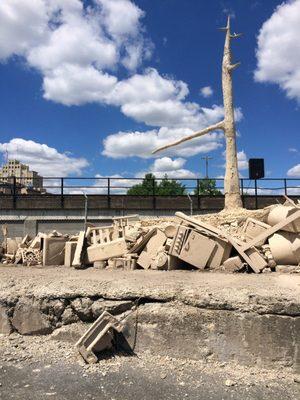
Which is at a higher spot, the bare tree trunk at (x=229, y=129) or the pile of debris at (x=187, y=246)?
the bare tree trunk at (x=229, y=129)

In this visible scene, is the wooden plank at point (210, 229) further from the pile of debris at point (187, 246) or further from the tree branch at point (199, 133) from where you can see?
the tree branch at point (199, 133)

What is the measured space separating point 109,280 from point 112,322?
1002 mm

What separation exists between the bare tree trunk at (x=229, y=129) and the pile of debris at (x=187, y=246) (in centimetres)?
480

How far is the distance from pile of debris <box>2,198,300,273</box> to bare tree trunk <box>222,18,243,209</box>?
4.80m

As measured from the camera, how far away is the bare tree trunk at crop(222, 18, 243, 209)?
14.4 metres

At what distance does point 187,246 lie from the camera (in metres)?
8.03

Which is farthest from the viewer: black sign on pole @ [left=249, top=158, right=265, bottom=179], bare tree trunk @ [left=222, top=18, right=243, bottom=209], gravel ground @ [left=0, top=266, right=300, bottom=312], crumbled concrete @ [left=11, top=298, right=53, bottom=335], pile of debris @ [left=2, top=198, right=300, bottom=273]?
black sign on pole @ [left=249, top=158, right=265, bottom=179]

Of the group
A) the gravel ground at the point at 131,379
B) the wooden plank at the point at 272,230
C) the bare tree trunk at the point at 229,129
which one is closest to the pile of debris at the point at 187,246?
the wooden plank at the point at 272,230

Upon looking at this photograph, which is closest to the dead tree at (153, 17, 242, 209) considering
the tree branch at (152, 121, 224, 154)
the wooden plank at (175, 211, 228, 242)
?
the tree branch at (152, 121, 224, 154)

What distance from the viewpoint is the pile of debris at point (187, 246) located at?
309 inches

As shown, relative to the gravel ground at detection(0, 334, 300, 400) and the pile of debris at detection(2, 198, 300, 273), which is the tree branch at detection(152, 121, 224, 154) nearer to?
the pile of debris at detection(2, 198, 300, 273)

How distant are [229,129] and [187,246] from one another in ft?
25.1

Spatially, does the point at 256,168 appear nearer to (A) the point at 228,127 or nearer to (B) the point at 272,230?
(A) the point at 228,127

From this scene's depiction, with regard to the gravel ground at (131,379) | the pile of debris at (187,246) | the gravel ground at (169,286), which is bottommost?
the gravel ground at (131,379)
